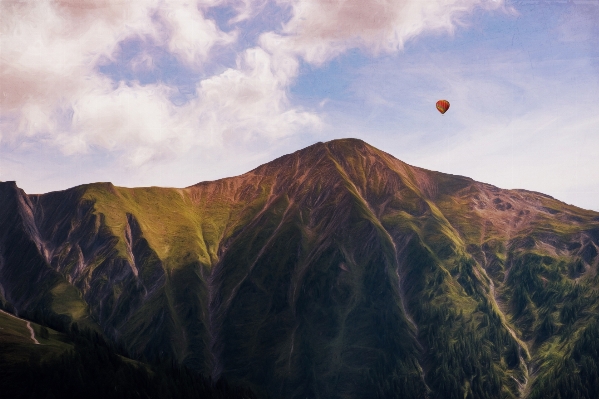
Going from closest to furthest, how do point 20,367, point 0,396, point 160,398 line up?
point 0,396
point 20,367
point 160,398

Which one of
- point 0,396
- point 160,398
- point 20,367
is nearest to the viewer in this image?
point 0,396

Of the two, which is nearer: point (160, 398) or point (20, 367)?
point (20, 367)

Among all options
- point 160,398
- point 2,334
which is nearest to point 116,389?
point 160,398

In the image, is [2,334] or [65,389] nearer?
[65,389]

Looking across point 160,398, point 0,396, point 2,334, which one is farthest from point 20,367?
point 160,398

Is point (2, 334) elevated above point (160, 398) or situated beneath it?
elevated above

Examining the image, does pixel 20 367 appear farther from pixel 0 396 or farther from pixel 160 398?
pixel 160 398

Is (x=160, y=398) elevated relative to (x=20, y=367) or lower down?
lower down

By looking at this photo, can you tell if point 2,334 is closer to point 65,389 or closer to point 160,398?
point 65,389
